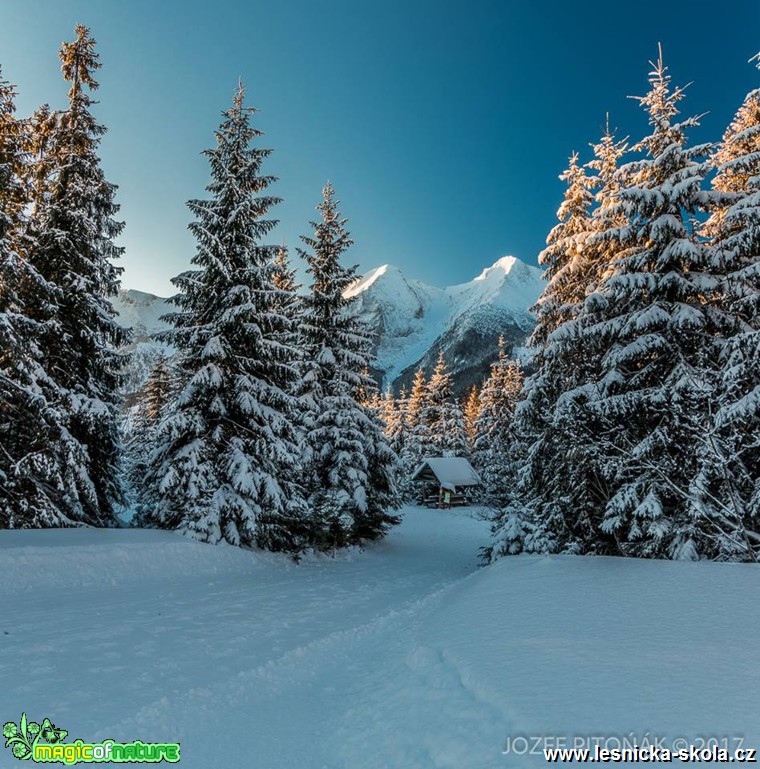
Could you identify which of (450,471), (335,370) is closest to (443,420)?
(450,471)

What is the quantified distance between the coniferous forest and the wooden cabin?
24735 millimetres

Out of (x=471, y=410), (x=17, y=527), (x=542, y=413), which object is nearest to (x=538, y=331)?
(x=542, y=413)

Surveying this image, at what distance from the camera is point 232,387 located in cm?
1406

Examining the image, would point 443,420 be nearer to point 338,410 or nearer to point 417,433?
point 417,433

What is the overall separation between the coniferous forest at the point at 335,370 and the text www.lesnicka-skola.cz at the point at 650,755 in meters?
6.78

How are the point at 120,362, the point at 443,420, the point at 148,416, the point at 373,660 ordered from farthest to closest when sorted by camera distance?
the point at 443,420
the point at 148,416
the point at 120,362
the point at 373,660

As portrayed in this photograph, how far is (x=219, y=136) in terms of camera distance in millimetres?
14852

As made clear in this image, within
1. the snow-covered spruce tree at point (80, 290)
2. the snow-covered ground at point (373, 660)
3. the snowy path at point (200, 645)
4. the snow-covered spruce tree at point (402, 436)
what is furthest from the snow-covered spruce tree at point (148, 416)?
the snow-covered spruce tree at point (402, 436)

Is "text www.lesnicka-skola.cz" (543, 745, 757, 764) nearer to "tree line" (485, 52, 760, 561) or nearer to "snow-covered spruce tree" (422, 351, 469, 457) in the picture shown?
"tree line" (485, 52, 760, 561)

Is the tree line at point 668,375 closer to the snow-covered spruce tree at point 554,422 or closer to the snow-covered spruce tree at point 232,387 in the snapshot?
the snow-covered spruce tree at point 554,422

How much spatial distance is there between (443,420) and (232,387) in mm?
36575

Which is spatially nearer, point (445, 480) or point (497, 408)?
point (497, 408)

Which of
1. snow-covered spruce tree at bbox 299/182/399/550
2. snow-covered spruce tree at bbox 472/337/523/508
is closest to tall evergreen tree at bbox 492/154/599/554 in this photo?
snow-covered spruce tree at bbox 299/182/399/550

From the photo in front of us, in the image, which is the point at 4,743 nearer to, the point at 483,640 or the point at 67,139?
the point at 483,640
